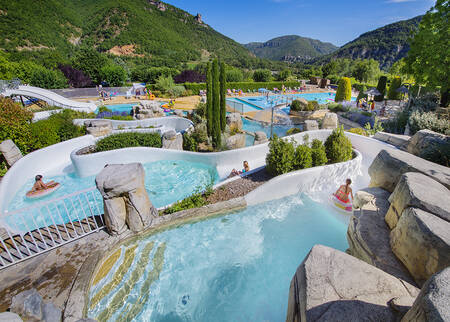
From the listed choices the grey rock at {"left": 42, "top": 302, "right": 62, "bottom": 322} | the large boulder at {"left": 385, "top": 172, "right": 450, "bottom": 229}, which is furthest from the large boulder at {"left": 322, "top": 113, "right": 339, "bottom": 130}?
the grey rock at {"left": 42, "top": 302, "right": 62, "bottom": 322}

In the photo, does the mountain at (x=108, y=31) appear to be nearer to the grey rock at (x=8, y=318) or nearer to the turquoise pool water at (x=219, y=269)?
the turquoise pool water at (x=219, y=269)

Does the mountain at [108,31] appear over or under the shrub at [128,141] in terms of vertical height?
over

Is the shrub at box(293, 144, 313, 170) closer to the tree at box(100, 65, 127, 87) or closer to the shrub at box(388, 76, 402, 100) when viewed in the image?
the shrub at box(388, 76, 402, 100)

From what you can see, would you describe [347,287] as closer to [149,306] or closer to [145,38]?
[149,306]

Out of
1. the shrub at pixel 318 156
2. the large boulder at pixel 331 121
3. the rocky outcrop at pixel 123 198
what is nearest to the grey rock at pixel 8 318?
the rocky outcrop at pixel 123 198

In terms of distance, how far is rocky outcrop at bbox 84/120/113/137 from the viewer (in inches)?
462

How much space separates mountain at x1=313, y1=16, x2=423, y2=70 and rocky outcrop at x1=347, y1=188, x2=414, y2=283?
129291mm

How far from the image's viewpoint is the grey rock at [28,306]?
2642 millimetres

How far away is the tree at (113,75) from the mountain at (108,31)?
982 cm

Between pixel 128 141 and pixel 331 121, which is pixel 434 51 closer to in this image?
pixel 331 121

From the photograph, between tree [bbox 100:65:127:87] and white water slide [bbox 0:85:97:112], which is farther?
tree [bbox 100:65:127:87]

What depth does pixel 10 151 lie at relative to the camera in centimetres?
836

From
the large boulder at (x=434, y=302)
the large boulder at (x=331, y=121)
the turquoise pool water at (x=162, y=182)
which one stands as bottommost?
the turquoise pool water at (x=162, y=182)

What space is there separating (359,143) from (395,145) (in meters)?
1.64
